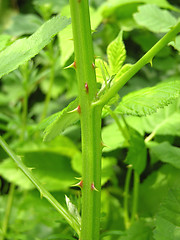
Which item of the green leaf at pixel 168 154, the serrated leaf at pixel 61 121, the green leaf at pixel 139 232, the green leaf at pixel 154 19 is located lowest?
the green leaf at pixel 139 232

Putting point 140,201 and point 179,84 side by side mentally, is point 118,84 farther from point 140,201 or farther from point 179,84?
point 140,201

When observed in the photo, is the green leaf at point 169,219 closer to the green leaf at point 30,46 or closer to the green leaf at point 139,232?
the green leaf at point 139,232

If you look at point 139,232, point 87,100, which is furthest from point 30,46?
point 139,232

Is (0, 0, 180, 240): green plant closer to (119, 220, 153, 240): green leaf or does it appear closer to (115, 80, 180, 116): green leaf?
(115, 80, 180, 116): green leaf

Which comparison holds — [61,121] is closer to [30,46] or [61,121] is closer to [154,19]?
[30,46]

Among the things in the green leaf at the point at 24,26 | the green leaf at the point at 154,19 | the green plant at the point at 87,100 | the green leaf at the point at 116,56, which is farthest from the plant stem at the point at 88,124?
the green leaf at the point at 24,26

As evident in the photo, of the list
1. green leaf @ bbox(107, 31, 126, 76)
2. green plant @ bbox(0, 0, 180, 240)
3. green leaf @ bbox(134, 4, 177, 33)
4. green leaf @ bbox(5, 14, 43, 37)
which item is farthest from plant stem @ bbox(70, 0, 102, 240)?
green leaf @ bbox(5, 14, 43, 37)
